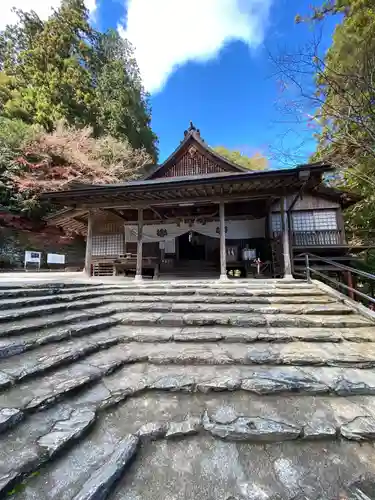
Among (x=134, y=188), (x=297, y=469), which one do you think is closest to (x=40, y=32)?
(x=134, y=188)

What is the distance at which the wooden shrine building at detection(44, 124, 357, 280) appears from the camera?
6.79 m

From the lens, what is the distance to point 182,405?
6.75 feet

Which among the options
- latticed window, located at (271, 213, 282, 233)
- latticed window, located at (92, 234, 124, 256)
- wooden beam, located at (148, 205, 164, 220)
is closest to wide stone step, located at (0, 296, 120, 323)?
wooden beam, located at (148, 205, 164, 220)

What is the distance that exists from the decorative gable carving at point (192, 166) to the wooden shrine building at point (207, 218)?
5 centimetres

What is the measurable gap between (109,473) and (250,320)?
8.84ft

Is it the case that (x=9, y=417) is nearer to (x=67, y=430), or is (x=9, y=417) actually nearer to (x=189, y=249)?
(x=67, y=430)

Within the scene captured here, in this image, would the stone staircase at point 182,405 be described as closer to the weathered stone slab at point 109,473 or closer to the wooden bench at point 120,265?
the weathered stone slab at point 109,473

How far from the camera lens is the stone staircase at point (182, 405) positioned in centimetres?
138

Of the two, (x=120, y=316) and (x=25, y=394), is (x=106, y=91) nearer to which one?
(x=120, y=316)

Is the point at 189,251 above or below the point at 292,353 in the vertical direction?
above

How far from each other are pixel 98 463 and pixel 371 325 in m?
4.03

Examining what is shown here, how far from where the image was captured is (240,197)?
7148 millimetres

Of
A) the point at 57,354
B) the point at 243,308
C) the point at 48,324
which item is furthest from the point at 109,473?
the point at 243,308

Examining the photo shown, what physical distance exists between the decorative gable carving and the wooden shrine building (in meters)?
0.05
